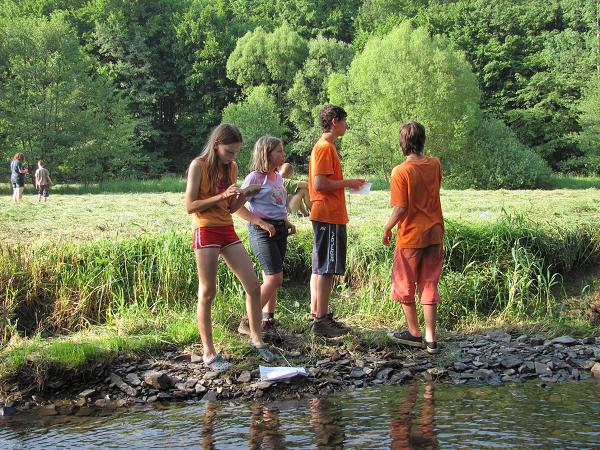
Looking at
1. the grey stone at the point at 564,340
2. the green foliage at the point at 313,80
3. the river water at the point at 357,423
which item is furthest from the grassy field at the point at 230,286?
the green foliage at the point at 313,80

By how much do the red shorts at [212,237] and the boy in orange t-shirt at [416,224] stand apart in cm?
147

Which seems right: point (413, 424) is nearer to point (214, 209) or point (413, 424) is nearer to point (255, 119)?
point (214, 209)

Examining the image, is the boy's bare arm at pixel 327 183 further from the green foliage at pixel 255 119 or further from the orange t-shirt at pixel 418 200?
the green foliage at pixel 255 119

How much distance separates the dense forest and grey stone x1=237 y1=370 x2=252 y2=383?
28.2 meters

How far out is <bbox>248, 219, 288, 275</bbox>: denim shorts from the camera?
643 centimetres

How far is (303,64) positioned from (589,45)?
756 inches

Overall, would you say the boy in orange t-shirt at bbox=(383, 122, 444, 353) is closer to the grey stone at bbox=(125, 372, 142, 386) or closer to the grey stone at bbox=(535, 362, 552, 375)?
the grey stone at bbox=(535, 362, 552, 375)

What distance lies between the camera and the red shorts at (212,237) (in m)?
5.66

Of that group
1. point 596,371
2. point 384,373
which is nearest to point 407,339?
point 384,373

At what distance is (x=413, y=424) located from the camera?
5137 millimetres

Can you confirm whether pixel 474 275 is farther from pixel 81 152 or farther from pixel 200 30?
pixel 200 30

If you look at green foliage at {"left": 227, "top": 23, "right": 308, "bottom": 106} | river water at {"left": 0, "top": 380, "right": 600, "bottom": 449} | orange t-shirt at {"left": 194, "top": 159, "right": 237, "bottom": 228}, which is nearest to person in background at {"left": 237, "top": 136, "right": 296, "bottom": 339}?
orange t-shirt at {"left": 194, "top": 159, "right": 237, "bottom": 228}

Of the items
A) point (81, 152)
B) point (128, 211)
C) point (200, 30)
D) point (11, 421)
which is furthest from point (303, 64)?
point (11, 421)

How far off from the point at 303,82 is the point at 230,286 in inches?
1689
